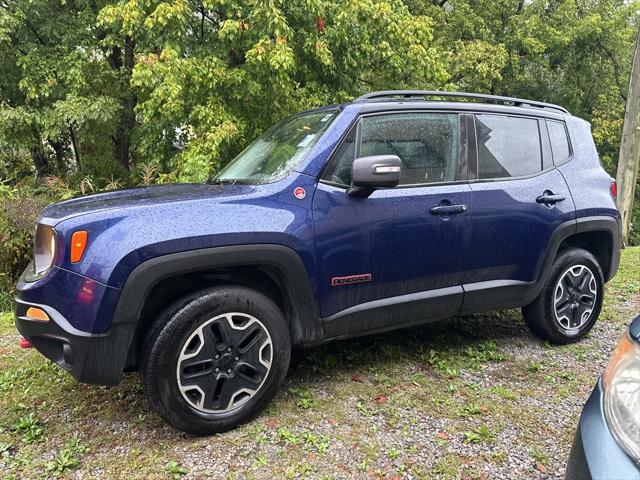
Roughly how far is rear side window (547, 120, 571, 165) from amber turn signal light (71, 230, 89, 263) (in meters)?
3.42

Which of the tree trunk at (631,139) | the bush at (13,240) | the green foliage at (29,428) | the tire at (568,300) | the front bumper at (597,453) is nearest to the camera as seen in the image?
the front bumper at (597,453)

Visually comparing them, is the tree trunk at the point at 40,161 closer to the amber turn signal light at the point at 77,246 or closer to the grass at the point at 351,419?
the grass at the point at 351,419

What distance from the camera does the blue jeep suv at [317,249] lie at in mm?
2479

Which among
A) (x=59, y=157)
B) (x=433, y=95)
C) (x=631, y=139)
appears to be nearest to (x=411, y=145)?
(x=433, y=95)

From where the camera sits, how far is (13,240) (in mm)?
6477

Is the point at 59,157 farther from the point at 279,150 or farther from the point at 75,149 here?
the point at 279,150

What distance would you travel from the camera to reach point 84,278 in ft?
7.85

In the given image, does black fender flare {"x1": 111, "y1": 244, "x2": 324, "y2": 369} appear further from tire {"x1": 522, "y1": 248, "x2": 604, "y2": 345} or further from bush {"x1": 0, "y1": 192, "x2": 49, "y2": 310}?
bush {"x1": 0, "y1": 192, "x2": 49, "y2": 310}

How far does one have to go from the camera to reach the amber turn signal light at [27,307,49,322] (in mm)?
2473

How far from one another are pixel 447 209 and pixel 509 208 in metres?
0.57

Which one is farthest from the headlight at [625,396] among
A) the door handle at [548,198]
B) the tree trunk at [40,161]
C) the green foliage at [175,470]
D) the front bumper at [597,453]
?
the tree trunk at [40,161]

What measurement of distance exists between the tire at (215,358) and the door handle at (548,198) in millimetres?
2172

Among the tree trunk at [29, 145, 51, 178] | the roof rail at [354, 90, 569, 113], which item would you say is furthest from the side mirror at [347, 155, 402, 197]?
the tree trunk at [29, 145, 51, 178]

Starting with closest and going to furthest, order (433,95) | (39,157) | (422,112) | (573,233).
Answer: (422,112)
(433,95)
(573,233)
(39,157)
